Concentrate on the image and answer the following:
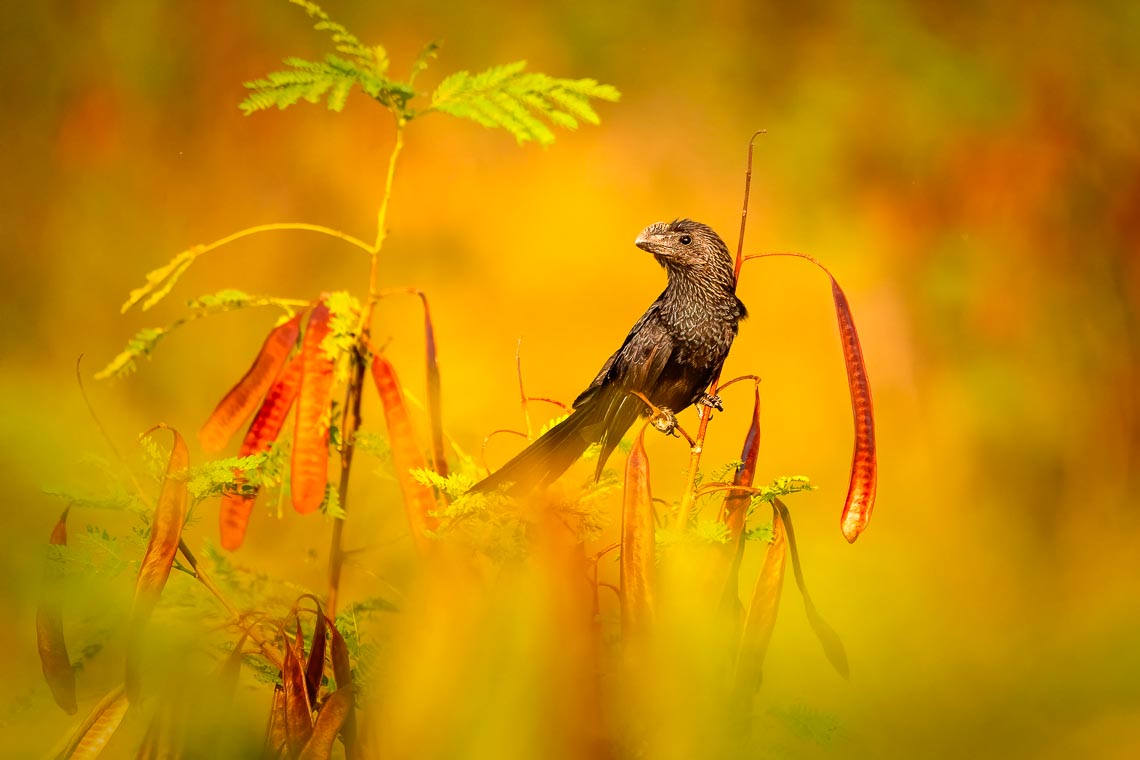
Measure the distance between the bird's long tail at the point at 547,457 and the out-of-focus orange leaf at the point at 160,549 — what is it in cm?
19

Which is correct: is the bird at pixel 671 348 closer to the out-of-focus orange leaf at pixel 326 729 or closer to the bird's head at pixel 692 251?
the bird's head at pixel 692 251

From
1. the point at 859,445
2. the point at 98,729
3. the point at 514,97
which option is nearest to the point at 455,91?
the point at 514,97

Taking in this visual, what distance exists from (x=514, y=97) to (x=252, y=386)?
29 centimetres

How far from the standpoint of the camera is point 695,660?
24.8 inches

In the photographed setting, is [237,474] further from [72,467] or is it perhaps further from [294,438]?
[72,467]

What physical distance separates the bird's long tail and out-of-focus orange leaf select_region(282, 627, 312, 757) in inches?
6.4

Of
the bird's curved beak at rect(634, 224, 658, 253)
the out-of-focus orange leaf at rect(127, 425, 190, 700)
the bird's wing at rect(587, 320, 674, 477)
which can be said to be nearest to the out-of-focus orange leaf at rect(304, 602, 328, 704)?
the out-of-focus orange leaf at rect(127, 425, 190, 700)

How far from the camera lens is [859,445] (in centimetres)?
72

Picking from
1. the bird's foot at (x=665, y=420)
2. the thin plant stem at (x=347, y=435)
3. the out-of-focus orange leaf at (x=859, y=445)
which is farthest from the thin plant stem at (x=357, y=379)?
the out-of-focus orange leaf at (x=859, y=445)

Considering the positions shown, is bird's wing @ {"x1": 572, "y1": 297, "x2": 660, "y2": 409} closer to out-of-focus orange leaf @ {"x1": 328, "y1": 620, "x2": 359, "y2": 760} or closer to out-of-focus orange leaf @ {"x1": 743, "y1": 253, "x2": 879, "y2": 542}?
out-of-focus orange leaf @ {"x1": 743, "y1": 253, "x2": 879, "y2": 542}

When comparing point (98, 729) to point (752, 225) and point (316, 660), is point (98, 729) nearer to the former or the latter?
point (316, 660)

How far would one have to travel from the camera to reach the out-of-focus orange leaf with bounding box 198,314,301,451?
76 cm

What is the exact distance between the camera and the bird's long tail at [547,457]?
2.38ft

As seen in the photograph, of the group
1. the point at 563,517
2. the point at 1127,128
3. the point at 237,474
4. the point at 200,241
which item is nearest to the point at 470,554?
the point at 563,517
